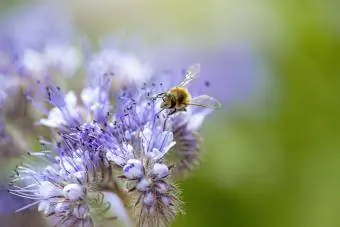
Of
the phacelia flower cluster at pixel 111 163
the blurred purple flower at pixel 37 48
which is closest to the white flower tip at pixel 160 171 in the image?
the phacelia flower cluster at pixel 111 163

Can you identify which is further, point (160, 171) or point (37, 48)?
point (37, 48)

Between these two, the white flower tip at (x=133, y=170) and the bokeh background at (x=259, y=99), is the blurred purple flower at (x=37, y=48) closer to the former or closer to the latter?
the bokeh background at (x=259, y=99)

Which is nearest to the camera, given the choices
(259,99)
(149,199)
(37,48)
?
(149,199)

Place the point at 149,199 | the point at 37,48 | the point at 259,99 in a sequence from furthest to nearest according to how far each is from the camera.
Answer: the point at 259,99, the point at 37,48, the point at 149,199

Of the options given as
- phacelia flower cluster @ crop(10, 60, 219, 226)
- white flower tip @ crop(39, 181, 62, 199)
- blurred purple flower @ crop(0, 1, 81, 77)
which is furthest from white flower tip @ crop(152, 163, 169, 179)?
blurred purple flower @ crop(0, 1, 81, 77)

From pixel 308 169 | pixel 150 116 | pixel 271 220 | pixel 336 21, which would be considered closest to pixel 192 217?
pixel 271 220

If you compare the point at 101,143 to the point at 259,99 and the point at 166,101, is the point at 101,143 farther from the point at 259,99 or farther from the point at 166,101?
the point at 259,99

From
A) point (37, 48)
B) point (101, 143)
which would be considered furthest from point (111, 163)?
point (37, 48)

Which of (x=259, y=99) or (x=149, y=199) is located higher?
(x=259, y=99)

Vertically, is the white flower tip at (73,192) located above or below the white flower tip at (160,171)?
above
